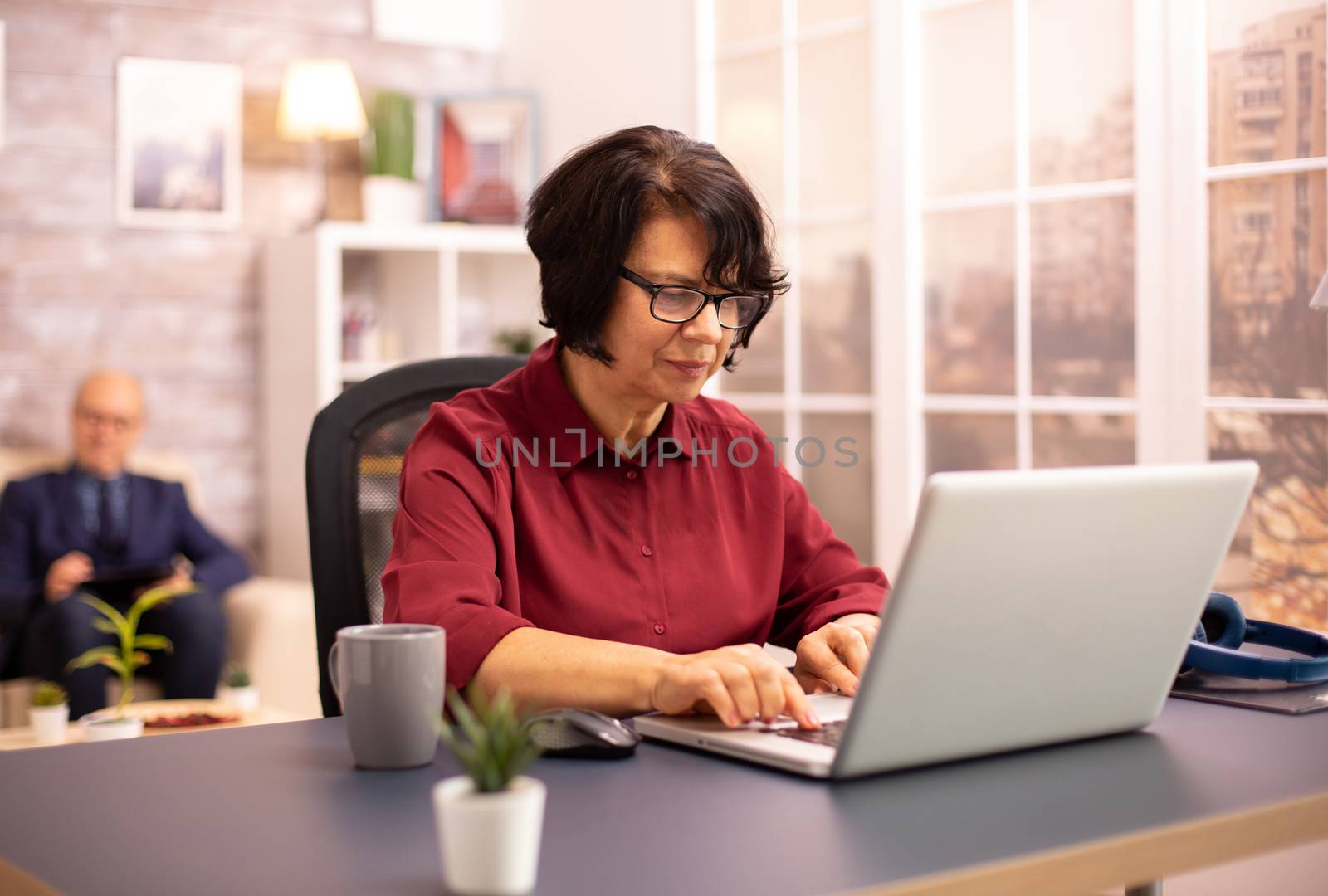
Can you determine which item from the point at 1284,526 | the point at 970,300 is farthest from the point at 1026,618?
the point at 970,300

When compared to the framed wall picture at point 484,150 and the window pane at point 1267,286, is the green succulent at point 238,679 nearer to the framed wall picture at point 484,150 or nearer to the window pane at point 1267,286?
the framed wall picture at point 484,150

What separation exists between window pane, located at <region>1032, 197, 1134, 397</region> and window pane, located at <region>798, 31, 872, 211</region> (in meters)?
0.58

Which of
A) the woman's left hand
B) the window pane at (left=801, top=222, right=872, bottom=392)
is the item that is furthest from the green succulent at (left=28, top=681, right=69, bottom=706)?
Answer: the woman's left hand

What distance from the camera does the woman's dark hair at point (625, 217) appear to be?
5.17 feet

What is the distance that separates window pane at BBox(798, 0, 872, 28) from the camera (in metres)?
3.77

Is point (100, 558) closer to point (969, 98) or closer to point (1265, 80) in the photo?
point (969, 98)

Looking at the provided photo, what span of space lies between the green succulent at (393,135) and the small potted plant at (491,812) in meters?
4.11

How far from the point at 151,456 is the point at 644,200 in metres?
3.21

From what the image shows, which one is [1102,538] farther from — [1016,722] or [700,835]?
[700,835]

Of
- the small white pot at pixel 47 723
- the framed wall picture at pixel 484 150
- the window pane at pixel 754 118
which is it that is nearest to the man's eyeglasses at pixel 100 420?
the small white pot at pixel 47 723

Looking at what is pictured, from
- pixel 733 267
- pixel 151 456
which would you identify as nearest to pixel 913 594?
pixel 733 267

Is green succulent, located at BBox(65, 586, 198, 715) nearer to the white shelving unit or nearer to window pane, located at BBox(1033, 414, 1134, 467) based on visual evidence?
the white shelving unit

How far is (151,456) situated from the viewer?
4.39m

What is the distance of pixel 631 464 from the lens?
1.66 meters
